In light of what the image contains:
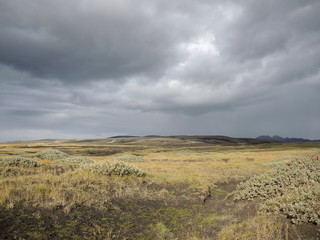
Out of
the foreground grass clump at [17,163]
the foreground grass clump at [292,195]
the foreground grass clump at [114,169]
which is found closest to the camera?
the foreground grass clump at [292,195]

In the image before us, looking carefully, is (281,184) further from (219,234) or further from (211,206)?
(219,234)

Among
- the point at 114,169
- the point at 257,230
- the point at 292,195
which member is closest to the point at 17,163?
the point at 114,169

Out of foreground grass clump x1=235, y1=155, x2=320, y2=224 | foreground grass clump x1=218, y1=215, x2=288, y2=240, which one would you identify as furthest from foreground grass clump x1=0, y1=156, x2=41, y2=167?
foreground grass clump x1=218, y1=215, x2=288, y2=240

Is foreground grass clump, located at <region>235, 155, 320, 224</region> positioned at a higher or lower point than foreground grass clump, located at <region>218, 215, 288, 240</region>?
higher

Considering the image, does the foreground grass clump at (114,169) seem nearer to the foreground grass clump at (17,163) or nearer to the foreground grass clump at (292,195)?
the foreground grass clump at (17,163)

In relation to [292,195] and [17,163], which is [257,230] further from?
[17,163]

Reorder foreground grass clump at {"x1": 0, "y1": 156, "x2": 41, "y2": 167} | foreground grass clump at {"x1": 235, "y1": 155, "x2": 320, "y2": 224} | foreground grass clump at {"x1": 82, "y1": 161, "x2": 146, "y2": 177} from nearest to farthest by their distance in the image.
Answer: foreground grass clump at {"x1": 235, "y1": 155, "x2": 320, "y2": 224} < foreground grass clump at {"x1": 82, "y1": 161, "x2": 146, "y2": 177} < foreground grass clump at {"x1": 0, "y1": 156, "x2": 41, "y2": 167}

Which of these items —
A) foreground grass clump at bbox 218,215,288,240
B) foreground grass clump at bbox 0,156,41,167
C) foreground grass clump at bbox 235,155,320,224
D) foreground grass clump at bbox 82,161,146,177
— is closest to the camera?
foreground grass clump at bbox 218,215,288,240

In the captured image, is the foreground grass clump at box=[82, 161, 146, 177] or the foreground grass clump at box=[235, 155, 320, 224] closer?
the foreground grass clump at box=[235, 155, 320, 224]

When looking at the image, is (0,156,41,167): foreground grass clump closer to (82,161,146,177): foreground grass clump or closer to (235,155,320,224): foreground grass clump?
(82,161,146,177): foreground grass clump

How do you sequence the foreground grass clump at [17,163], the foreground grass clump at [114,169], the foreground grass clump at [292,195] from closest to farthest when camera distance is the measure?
the foreground grass clump at [292,195] < the foreground grass clump at [114,169] < the foreground grass clump at [17,163]

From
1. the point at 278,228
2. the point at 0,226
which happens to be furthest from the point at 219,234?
the point at 0,226

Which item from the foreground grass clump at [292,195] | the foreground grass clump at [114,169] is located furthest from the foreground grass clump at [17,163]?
the foreground grass clump at [292,195]

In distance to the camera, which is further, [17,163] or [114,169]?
[17,163]
